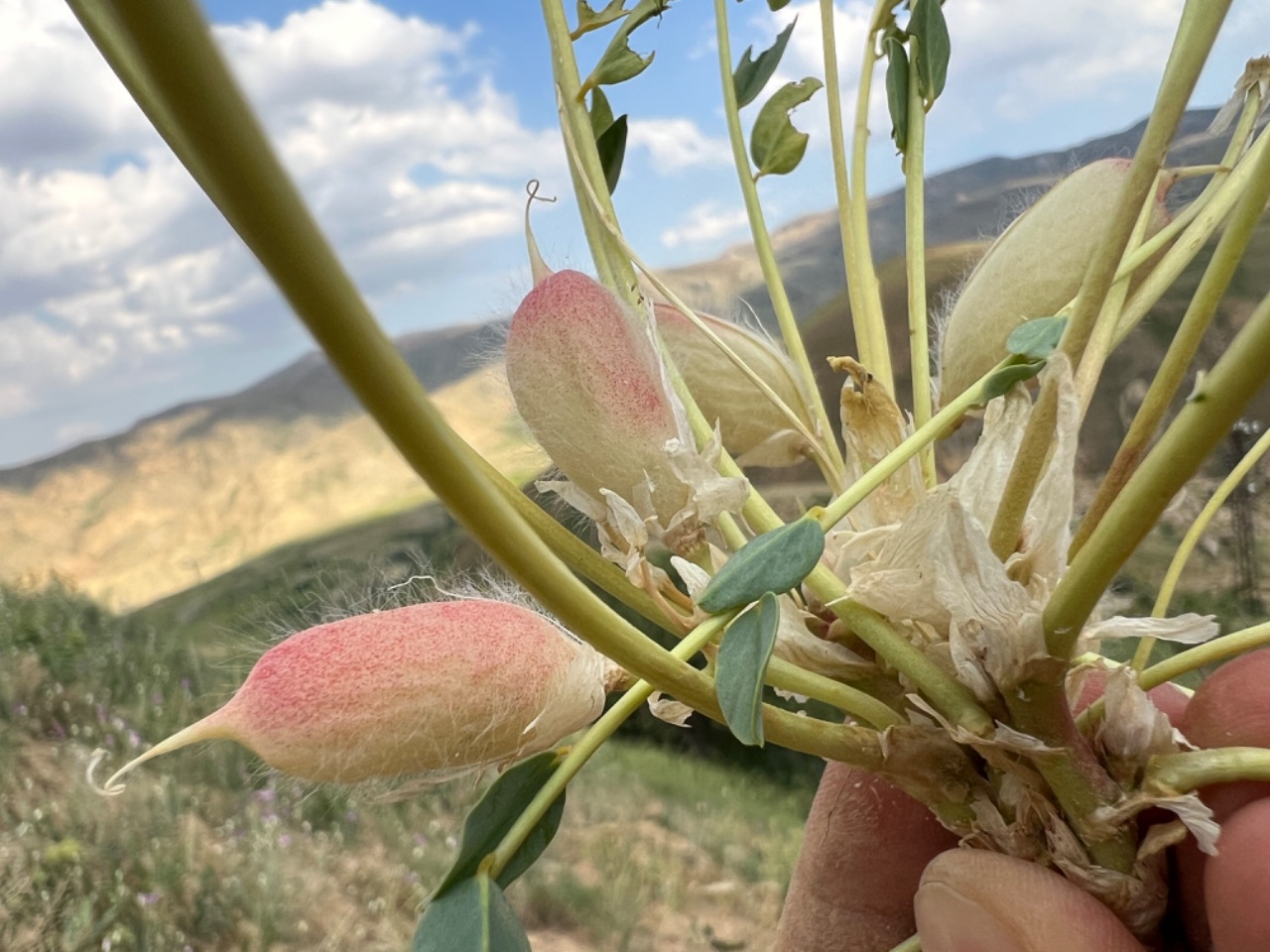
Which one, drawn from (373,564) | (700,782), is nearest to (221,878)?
(700,782)

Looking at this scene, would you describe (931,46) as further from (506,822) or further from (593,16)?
(506,822)

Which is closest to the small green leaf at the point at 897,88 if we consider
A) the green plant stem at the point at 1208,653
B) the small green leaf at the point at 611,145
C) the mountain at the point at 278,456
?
the small green leaf at the point at 611,145

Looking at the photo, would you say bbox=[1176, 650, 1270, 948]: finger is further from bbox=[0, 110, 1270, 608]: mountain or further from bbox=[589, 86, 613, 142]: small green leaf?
bbox=[0, 110, 1270, 608]: mountain

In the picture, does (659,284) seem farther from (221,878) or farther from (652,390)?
(221,878)

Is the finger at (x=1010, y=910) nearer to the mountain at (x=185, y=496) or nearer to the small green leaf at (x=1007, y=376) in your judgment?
the small green leaf at (x=1007, y=376)

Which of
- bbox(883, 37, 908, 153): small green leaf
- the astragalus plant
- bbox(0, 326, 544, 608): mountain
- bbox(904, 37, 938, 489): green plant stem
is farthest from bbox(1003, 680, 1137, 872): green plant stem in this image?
bbox(0, 326, 544, 608): mountain

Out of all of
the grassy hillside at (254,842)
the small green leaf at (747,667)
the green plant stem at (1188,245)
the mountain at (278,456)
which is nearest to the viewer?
the small green leaf at (747,667)
